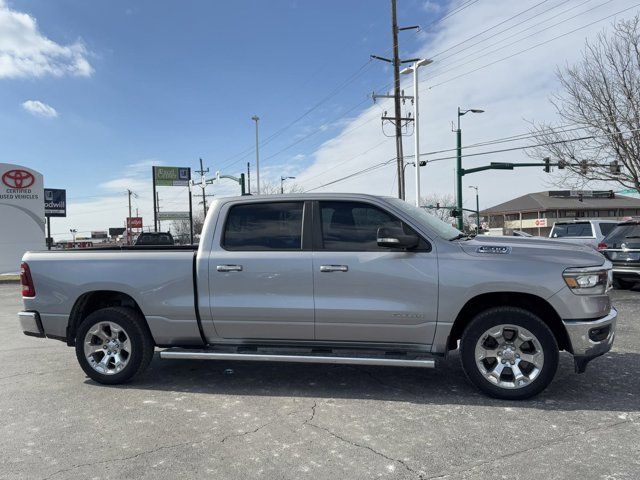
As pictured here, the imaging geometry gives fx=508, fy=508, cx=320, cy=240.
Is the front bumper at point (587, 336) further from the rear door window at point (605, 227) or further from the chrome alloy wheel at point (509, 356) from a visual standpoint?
the rear door window at point (605, 227)

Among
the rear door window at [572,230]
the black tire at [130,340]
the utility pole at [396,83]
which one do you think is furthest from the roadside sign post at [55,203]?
the black tire at [130,340]

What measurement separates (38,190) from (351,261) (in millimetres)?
24616

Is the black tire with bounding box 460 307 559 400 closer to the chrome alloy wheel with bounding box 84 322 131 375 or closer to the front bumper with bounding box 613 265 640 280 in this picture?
the chrome alloy wheel with bounding box 84 322 131 375

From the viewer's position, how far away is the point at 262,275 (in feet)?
16.1

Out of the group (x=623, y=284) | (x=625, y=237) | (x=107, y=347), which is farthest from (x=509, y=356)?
(x=623, y=284)

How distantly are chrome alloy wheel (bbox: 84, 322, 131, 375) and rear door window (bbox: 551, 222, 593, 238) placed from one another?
524 inches

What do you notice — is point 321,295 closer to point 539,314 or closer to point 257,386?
point 257,386

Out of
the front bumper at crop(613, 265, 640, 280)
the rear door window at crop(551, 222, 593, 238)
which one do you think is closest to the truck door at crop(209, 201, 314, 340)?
the front bumper at crop(613, 265, 640, 280)

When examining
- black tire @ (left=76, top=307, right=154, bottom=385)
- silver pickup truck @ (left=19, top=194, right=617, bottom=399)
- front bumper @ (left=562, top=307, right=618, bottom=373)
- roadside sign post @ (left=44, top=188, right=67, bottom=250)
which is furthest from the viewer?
roadside sign post @ (left=44, top=188, right=67, bottom=250)

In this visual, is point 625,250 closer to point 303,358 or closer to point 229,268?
point 303,358

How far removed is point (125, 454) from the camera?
368 cm

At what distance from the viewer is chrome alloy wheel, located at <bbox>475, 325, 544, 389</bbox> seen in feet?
14.8

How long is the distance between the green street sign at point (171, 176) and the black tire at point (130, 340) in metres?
49.3

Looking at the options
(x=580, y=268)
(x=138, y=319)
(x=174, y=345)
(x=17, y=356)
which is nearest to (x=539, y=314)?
(x=580, y=268)
